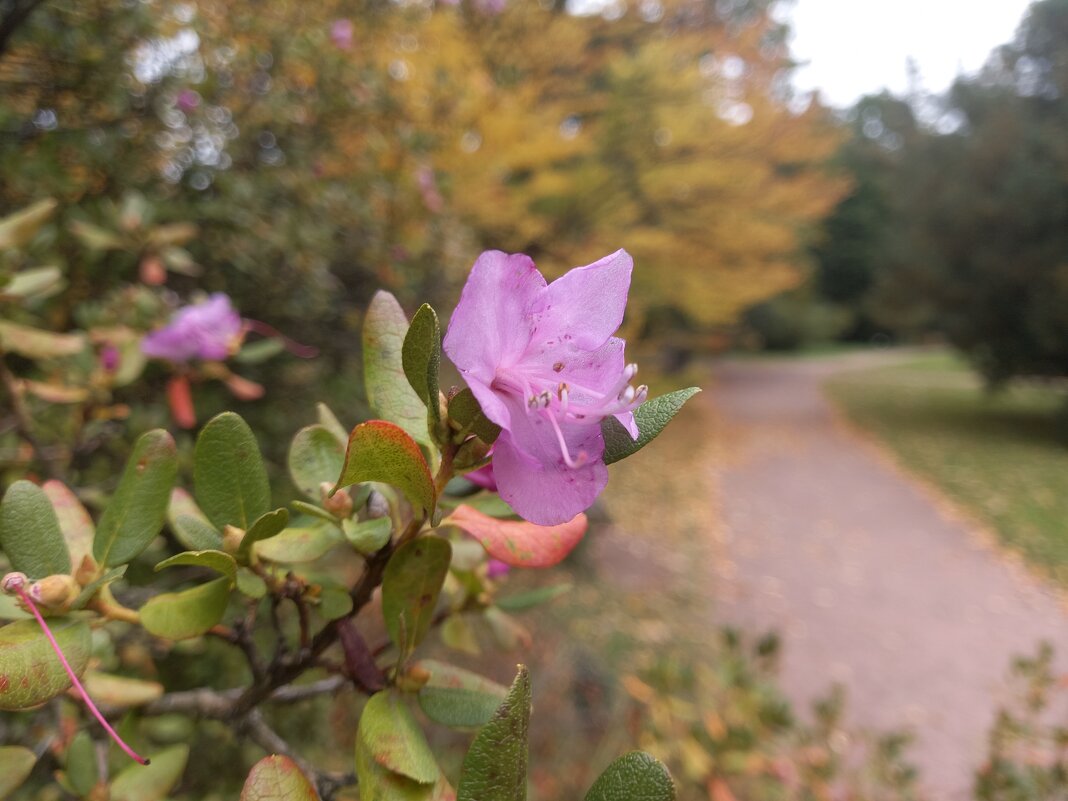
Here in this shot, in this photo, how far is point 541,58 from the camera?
4.78 meters

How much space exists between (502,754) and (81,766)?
477 millimetres

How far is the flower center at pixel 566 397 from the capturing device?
421 mm

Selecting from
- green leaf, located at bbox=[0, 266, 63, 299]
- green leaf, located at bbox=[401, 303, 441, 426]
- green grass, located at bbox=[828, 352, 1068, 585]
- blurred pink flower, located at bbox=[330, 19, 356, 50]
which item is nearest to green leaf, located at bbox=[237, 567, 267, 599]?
green leaf, located at bbox=[401, 303, 441, 426]

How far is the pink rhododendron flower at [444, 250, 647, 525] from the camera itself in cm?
43

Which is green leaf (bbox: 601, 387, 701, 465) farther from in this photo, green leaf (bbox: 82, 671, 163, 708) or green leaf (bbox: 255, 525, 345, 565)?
green leaf (bbox: 82, 671, 163, 708)

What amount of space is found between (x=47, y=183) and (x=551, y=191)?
12.0ft

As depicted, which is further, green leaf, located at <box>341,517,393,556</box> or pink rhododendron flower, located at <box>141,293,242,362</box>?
pink rhododendron flower, located at <box>141,293,242,362</box>

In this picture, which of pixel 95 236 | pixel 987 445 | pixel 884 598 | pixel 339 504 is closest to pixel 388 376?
pixel 339 504

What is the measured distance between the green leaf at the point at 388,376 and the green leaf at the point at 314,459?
0.08m

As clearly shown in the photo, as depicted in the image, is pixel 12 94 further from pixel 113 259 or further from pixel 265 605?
pixel 265 605

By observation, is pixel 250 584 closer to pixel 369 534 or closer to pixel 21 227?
pixel 369 534

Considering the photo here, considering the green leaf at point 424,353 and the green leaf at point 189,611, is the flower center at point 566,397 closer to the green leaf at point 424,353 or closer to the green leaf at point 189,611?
the green leaf at point 424,353

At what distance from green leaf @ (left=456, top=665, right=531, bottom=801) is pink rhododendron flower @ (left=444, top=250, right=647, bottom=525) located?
0.11 m

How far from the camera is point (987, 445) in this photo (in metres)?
8.46
